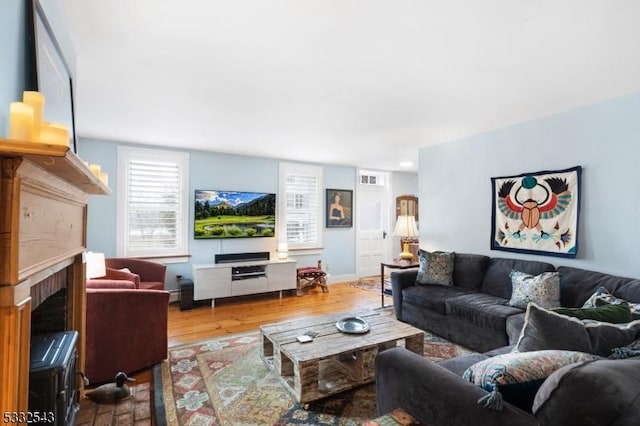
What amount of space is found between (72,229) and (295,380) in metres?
1.63

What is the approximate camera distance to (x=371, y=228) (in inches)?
256

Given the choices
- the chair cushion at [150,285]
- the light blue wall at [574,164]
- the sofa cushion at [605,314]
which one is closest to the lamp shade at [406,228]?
the light blue wall at [574,164]

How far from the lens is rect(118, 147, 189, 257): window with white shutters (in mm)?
4238

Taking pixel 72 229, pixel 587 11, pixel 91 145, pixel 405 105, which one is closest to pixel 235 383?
pixel 72 229

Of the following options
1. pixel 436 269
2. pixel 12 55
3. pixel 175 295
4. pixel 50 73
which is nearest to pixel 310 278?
pixel 175 295

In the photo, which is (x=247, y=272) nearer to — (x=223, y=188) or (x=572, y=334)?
(x=223, y=188)

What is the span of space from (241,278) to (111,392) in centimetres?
258


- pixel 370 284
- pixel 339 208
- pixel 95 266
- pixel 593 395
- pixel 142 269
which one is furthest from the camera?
pixel 339 208

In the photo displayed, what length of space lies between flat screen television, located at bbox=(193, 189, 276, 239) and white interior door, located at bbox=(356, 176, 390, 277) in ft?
6.42

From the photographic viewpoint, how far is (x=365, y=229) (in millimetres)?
6422

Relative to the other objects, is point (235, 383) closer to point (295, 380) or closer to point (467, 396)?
point (295, 380)

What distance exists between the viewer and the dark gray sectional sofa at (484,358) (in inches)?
34.3

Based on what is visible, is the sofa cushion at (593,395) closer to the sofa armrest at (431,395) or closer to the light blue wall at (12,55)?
the sofa armrest at (431,395)

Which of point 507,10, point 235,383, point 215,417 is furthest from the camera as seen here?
point 235,383
